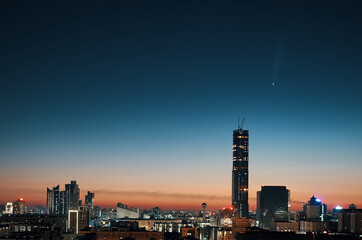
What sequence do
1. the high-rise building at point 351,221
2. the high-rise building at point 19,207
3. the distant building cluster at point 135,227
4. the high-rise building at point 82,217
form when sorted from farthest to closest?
the high-rise building at point 19,207
the high-rise building at point 351,221
the high-rise building at point 82,217
the distant building cluster at point 135,227

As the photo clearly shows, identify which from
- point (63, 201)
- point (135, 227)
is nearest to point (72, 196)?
point (63, 201)

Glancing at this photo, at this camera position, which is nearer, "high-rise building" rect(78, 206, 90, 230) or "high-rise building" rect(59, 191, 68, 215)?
"high-rise building" rect(78, 206, 90, 230)

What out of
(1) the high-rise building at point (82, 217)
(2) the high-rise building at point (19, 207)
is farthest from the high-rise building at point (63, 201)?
(1) the high-rise building at point (82, 217)

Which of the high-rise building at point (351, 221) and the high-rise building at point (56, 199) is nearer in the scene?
the high-rise building at point (351, 221)

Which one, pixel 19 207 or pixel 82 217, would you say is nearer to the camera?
pixel 82 217

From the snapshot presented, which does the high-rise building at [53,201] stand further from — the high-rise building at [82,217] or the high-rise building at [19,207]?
the high-rise building at [82,217]

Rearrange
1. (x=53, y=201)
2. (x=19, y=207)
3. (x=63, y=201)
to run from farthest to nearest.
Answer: (x=53, y=201)
(x=63, y=201)
(x=19, y=207)

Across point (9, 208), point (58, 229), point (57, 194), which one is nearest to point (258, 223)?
point (57, 194)

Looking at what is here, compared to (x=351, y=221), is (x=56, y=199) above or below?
above

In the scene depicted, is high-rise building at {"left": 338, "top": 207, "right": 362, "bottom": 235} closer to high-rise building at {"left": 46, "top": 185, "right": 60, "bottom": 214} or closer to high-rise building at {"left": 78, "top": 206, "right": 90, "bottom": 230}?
high-rise building at {"left": 78, "top": 206, "right": 90, "bottom": 230}

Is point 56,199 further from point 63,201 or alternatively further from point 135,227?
point 135,227

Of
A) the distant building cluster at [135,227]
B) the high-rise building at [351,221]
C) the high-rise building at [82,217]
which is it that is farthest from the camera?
the high-rise building at [351,221]

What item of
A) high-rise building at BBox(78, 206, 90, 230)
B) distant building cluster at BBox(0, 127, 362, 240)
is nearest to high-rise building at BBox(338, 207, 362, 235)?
distant building cluster at BBox(0, 127, 362, 240)

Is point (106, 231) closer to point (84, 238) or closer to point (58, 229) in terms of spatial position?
point (84, 238)
